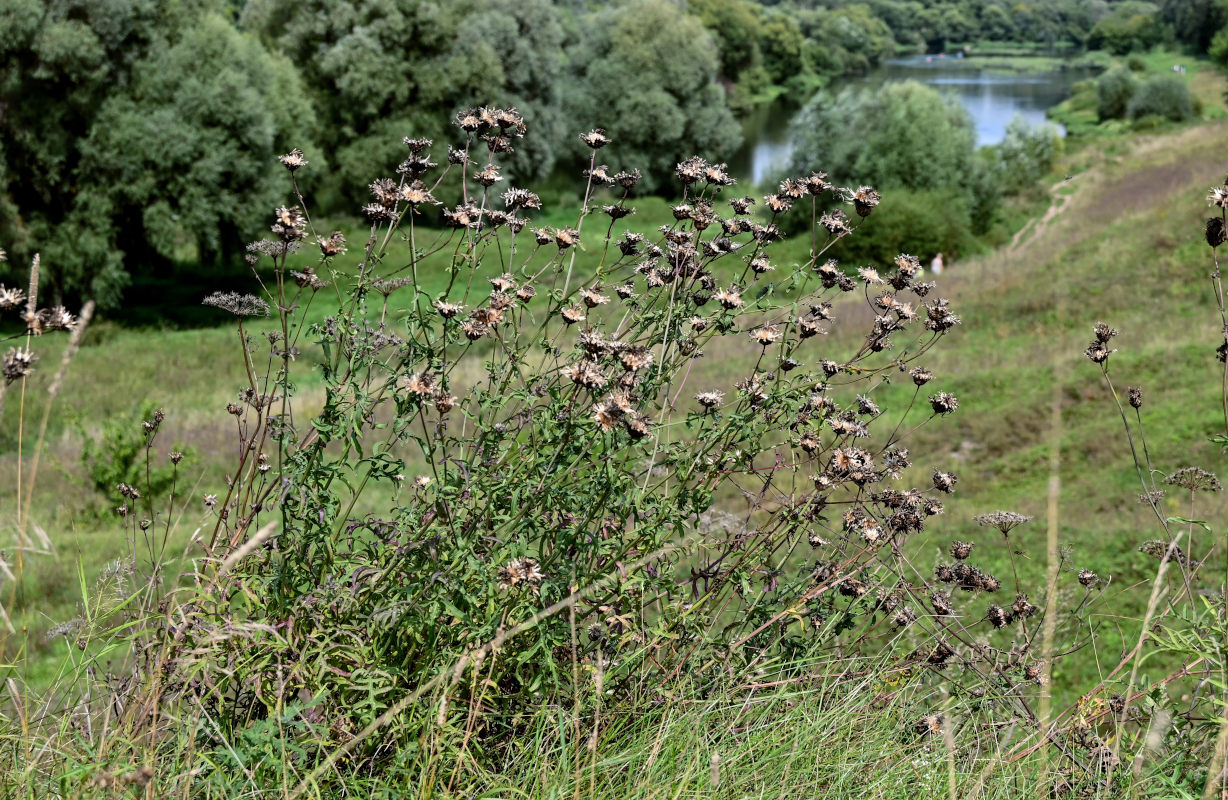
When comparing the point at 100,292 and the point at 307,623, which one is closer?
the point at 307,623

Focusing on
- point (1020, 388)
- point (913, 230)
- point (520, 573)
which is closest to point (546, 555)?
point (520, 573)

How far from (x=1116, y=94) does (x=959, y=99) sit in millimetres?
25768

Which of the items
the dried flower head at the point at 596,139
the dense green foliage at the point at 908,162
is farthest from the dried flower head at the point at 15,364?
the dense green foliage at the point at 908,162

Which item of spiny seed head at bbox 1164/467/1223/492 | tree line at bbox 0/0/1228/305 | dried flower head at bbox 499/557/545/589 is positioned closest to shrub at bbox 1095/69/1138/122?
tree line at bbox 0/0/1228/305

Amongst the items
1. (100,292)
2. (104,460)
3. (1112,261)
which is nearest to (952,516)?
(104,460)

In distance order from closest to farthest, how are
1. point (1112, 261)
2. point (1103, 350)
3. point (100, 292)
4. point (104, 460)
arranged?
point (1103, 350) → point (104, 460) → point (1112, 261) → point (100, 292)

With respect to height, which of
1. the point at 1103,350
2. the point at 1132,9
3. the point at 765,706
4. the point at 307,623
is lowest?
the point at 1132,9

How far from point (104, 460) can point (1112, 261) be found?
20.0 meters

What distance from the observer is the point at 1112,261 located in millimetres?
21922

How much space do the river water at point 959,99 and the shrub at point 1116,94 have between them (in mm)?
5122

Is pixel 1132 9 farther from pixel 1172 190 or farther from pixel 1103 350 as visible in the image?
pixel 1103 350

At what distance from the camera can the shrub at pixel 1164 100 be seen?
61.4 meters

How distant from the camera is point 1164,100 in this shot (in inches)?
2436

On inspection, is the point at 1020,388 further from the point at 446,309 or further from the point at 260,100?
the point at 260,100
